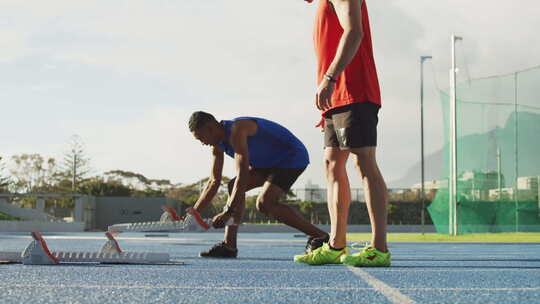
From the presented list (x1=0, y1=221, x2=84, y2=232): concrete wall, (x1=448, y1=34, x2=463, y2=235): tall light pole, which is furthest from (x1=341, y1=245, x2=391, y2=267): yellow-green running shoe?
(x1=0, y1=221, x2=84, y2=232): concrete wall

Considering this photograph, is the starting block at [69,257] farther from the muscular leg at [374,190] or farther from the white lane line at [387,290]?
the white lane line at [387,290]

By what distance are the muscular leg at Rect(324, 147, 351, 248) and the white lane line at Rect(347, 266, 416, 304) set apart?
2.43 ft

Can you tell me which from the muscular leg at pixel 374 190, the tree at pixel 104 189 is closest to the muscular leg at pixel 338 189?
the muscular leg at pixel 374 190

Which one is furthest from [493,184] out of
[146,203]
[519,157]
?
[146,203]

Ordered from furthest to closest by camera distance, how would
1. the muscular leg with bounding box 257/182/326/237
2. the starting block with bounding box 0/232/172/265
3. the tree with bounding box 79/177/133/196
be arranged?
the tree with bounding box 79/177/133/196 < the muscular leg with bounding box 257/182/326/237 < the starting block with bounding box 0/232/172/265

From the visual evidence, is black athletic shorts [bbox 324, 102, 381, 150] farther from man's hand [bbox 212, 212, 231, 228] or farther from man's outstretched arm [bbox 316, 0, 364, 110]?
man's hand [bbox 212, 212, 231, 228]

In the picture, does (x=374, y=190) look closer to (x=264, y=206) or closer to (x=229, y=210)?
(x=229, y=210)

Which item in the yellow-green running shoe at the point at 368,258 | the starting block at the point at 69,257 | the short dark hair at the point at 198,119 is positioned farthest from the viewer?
the short dark hair at the point at 198,119

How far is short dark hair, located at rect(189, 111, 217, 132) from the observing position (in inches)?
184

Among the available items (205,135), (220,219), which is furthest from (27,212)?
(220,219)

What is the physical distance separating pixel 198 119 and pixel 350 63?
4.20ft

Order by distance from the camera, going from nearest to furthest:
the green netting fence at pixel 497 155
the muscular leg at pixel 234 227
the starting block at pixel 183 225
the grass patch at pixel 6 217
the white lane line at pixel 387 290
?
1. the white lane line at pixel 387 290
2. the starting block at pixel 183 225
3. the muscular leg at pixel 234 227
4. the green netting fence at pixel 497 155
5. the grass patch at pixel 6 217

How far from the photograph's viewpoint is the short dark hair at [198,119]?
4.68 metres

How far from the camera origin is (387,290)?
264 centimetres
